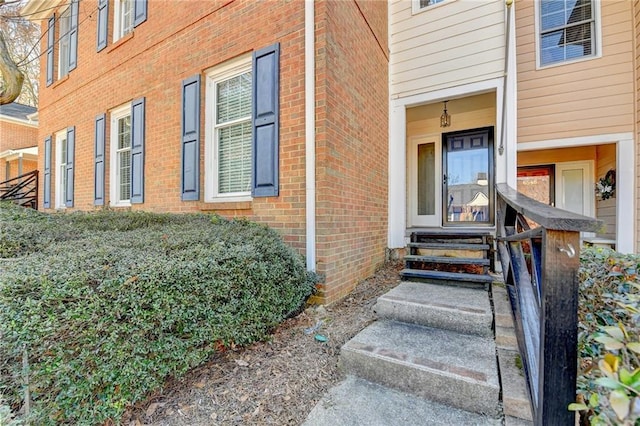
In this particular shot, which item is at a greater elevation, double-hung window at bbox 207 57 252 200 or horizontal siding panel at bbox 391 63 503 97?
horizontal siding panel at bbox 391 63 503 97

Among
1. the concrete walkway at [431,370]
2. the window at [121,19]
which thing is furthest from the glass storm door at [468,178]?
the window at [121,19]

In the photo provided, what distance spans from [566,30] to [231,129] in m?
5.49

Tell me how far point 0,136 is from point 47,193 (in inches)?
338

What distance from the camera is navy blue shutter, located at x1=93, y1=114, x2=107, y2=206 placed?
5934mm

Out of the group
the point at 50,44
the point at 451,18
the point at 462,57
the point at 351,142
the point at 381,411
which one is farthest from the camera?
the point at 50,44

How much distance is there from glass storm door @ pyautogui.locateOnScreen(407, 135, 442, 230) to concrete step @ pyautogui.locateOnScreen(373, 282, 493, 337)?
115 inches

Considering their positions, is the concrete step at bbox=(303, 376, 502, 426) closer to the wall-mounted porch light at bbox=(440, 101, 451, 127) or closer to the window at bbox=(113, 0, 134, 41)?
the wall-mounted porch light at bbox=(440, 101, 451, 127)

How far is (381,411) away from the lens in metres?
1.83

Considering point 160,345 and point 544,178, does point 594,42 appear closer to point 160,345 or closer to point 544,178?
point 544,178

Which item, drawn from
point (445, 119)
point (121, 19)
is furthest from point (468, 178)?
point (121, 19)

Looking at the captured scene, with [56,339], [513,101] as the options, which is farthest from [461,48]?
[56,339]

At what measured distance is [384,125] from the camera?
16.2 ft

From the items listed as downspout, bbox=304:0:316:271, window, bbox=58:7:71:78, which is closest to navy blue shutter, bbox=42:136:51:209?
window, bbox=58:7:71:78

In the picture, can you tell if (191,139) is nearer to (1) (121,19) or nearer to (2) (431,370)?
(1) (121,19)
